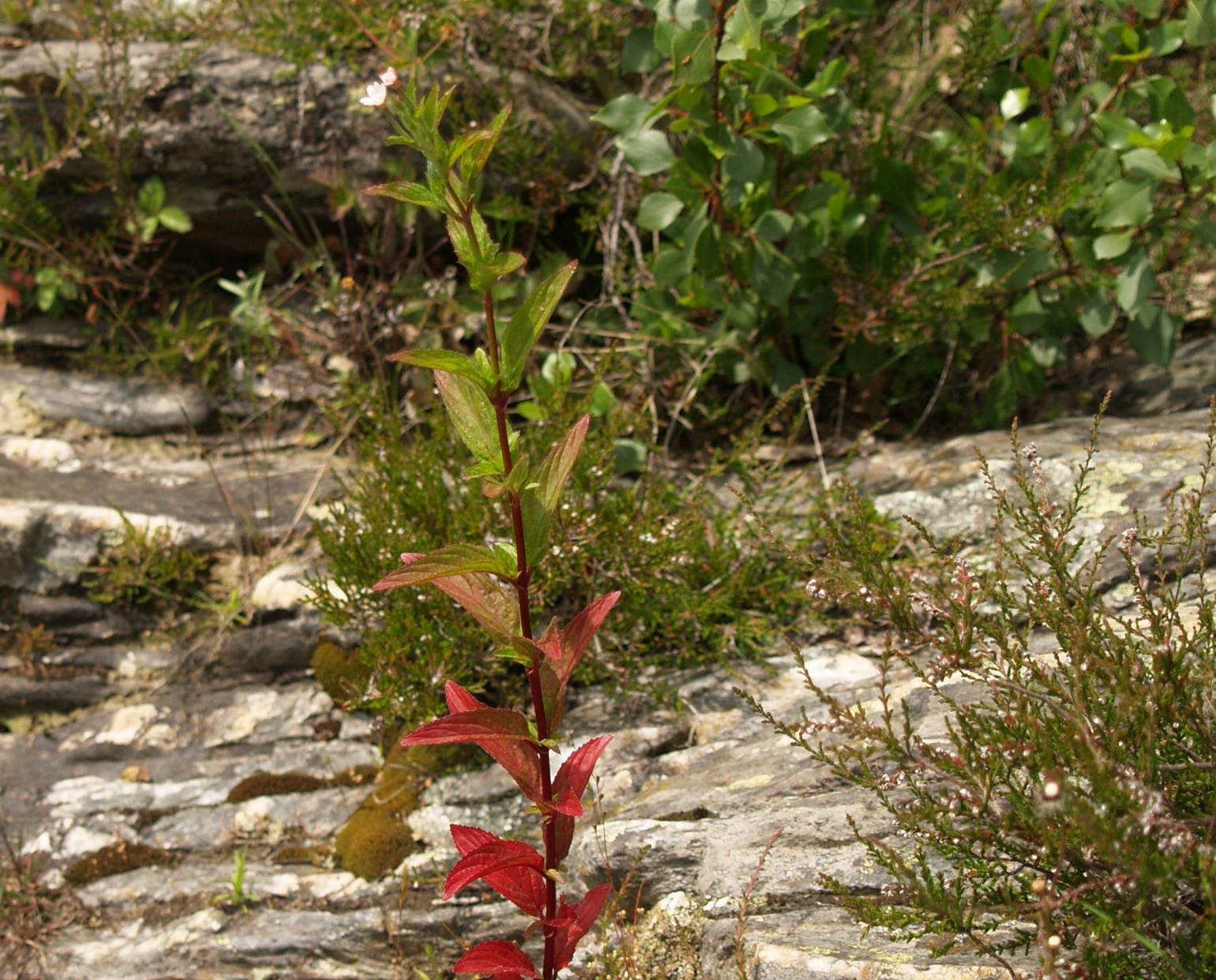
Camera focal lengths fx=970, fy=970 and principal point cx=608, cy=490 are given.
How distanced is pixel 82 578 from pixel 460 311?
1781 millimetres

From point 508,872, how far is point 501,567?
0.69 m

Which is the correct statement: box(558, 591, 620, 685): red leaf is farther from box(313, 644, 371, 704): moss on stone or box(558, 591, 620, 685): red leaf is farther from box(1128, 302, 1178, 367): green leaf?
box(1128, 302, 1178, 367): green leaf

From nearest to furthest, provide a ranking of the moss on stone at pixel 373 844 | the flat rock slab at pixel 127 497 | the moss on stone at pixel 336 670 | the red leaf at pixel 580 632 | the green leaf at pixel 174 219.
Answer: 1. the red leaf at pixel 580 632
2. the moss on stone at pixel 373 844
3. the moss on stone at pixel 336 670
4. the flat rock slab at pixel 127 497
5. the green leaf at pixel 174 219

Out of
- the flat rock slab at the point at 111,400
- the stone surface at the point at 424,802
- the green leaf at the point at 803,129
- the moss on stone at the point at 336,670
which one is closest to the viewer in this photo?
the stone surface at the point at 424,802

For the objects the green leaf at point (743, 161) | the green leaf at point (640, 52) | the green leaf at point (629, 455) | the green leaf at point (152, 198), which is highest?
the green leaf at point (152, 198)

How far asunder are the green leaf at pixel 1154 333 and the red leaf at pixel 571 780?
8.29 feet

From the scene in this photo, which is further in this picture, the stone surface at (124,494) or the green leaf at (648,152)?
the stone surface at (124,494)

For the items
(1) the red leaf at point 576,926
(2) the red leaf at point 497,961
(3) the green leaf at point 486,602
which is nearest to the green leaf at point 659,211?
(3) the green leaf at point 486,602

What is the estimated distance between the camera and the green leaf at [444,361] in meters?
1.61

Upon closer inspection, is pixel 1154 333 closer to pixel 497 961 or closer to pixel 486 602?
pixel 486 602

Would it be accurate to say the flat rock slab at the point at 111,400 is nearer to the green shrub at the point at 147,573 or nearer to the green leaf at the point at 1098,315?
the green shrub at the point at 147,573

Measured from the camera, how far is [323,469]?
3.78 metres

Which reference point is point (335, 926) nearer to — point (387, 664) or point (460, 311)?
point (387, 664)

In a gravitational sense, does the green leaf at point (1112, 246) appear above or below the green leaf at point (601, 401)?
above
